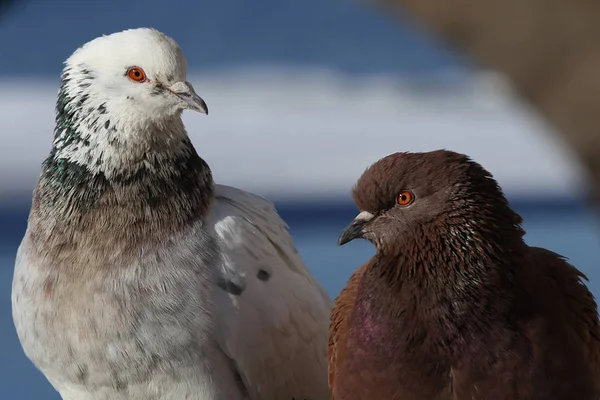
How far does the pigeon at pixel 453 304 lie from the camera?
112 inches

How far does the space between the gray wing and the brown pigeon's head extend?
1.97ft

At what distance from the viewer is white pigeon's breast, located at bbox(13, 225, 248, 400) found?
3137 millimetres

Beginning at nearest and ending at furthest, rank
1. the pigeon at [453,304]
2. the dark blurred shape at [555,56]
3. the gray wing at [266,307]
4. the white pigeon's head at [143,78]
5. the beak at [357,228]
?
the dark blurred shape at [555,56] → the pigeon at [453,304] → the beak at [357,228] → the white pigeon's head at [143,78] → the gray wing at [266,307]

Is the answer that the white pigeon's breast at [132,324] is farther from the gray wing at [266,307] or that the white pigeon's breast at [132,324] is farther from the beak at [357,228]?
the beak at [357,228]

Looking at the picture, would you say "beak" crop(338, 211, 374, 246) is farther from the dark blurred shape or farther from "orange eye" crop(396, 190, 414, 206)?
the dark blurred shape

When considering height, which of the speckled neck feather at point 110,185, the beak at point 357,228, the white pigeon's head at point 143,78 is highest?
the white pigeon's head at point 143,78

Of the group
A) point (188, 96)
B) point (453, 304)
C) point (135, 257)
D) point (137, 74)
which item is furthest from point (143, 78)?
point (453, 304)

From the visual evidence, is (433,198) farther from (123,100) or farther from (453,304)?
(123,100)

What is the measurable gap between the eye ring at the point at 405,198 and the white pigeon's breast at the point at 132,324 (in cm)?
70

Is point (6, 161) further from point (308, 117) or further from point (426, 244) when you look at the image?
point (426, 244)

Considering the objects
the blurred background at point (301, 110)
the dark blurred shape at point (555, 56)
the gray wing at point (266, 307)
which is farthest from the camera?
the blurred background at point (301, 110)

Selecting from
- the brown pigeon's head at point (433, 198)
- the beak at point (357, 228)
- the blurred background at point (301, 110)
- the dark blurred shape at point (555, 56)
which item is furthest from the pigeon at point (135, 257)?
the blurred background at point (301, 110)

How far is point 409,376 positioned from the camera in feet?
9.37

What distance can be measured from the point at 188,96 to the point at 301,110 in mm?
8714
